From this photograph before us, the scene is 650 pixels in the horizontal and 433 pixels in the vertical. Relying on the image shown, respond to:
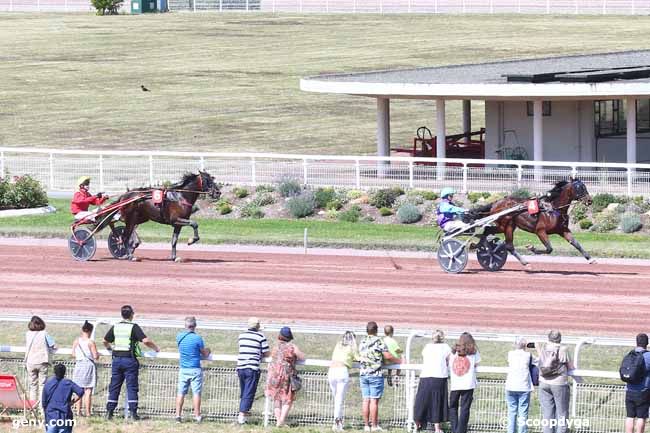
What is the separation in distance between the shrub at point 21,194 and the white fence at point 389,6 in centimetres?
5135

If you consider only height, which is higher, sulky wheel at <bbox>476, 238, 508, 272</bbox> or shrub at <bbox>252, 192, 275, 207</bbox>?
shrub at <bbox>252, 192, 275, 207</bbox>

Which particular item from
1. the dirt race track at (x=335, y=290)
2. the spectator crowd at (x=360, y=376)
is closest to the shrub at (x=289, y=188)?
the dirt race track at (x=335, y=290)

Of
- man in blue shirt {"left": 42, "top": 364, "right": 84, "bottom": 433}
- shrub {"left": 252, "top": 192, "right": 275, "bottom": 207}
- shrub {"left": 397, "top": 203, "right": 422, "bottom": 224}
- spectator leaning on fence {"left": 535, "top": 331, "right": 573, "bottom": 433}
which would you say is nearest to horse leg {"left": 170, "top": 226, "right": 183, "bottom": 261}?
shrub {"left": 397, "top": 203, "right": 422, "bottom": 224}

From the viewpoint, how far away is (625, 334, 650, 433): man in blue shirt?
16578 mm

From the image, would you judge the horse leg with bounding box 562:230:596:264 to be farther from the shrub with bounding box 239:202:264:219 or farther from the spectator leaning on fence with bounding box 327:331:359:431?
the shrub with bounding box 239:202:264:219

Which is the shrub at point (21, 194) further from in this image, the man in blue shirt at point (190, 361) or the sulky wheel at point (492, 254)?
the man in blue shirt at point (190, 361)

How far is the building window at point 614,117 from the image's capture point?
39344mm

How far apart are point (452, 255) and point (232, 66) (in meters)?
45.2

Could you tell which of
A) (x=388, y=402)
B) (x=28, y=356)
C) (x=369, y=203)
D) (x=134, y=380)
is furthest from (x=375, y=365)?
(x=369, y=203)

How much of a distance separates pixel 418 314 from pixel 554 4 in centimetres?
6263

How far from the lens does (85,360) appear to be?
17875 mm

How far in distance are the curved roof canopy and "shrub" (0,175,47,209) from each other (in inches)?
342

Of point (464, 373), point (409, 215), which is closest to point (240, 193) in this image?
point (409, 215)

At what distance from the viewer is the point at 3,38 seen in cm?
8000
